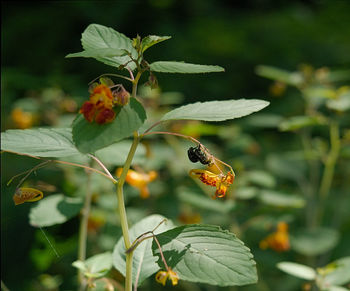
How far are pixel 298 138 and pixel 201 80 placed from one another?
1.19m

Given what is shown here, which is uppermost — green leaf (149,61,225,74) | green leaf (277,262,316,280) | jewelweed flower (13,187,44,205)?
green leaf (149,61,225,74)

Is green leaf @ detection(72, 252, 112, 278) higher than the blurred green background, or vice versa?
green leaf @ detection(72, 252, 112, 278)

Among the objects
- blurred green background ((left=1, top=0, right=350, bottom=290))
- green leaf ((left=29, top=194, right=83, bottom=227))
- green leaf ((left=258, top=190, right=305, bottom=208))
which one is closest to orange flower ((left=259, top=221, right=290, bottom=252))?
green leaf ((left=258, top=190, right=305, bottom=208))

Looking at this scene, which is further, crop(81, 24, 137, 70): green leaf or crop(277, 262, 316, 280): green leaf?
crop(277, 262, 316, 280): green leaf

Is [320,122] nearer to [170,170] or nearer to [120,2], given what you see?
[170,170]

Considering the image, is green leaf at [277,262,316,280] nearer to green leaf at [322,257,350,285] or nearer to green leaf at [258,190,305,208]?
green leaf at [322,257,350,285]

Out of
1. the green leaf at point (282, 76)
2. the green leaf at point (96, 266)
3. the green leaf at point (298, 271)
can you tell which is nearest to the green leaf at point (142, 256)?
the green leaf at point (96, 266)

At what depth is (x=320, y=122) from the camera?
167 centimetres

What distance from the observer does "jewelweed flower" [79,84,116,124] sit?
59 centimetres

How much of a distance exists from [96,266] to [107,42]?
0.53 m

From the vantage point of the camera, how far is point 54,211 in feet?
3.96

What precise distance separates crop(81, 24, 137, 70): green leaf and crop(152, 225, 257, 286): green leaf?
30 centimetres

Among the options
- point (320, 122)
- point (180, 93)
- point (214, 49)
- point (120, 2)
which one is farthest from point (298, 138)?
point (120, 2)

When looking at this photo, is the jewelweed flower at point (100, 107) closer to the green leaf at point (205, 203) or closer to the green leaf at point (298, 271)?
the green leaf at point (298, 271)
